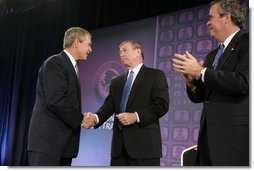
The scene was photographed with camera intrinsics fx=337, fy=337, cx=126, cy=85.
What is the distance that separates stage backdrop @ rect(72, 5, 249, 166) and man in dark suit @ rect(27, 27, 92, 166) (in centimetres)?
48

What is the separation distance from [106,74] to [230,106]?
133cm

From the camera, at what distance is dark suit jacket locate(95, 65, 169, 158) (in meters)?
2.31

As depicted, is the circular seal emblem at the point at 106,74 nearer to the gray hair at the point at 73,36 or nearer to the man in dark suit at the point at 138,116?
the man in dark suit at the point at 138,116

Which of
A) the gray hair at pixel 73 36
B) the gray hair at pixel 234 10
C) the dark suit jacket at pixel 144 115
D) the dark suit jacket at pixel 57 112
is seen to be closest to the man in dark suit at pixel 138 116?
the dark suit jacket at pixel 144 115

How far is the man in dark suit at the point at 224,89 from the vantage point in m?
1.77

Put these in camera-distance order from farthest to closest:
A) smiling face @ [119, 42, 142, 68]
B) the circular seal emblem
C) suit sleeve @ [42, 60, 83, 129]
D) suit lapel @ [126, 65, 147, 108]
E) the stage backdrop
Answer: the circular seal emblem
the stage backdrop
smiling face @ [119, 42, 142, 68]
suit lapel @ [126, 65, 147, 108]
suit sleeve @ [42, 60, 83, 129]

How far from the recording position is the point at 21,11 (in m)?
2.78

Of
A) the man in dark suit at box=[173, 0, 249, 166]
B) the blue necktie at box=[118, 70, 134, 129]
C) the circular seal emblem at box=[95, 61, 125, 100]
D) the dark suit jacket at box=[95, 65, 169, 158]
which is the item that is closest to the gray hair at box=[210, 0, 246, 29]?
the man in dark suit at box=[173, 0, 249, 166]

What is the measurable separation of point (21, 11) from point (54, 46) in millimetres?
392

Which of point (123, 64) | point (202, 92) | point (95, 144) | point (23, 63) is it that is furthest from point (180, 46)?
point (23, 63)

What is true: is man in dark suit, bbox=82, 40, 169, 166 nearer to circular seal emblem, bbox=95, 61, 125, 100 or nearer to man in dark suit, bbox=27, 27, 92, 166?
man in dark suit, bbox=27, 27, 92, 166

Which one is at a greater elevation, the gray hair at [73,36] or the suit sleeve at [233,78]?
the gray hair at [73,36]

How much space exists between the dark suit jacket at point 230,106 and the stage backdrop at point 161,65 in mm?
835

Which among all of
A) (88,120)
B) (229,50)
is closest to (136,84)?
(88,120)
